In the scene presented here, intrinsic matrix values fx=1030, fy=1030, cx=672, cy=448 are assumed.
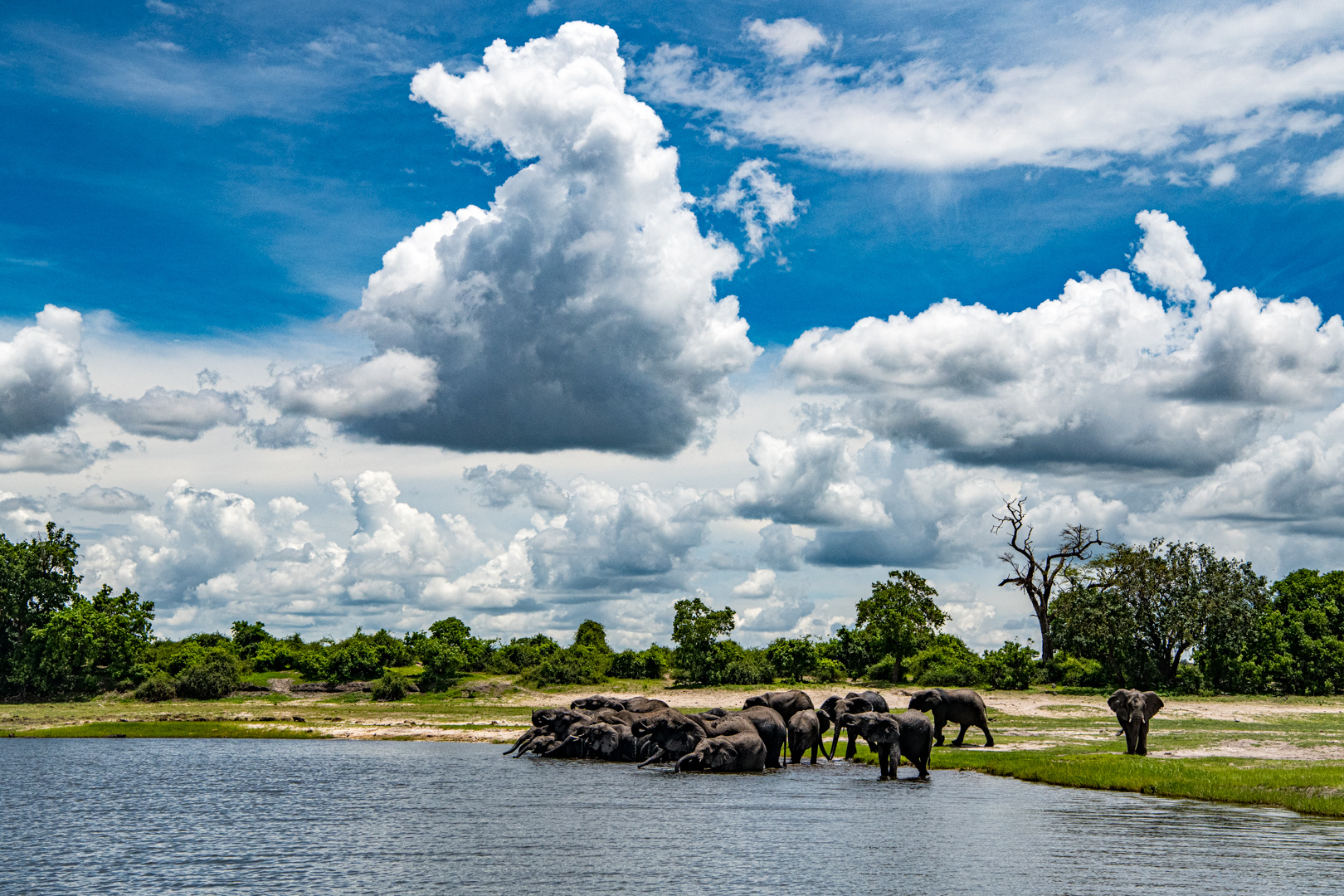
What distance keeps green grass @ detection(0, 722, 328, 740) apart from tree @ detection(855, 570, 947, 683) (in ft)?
151

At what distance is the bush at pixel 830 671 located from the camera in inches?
3287

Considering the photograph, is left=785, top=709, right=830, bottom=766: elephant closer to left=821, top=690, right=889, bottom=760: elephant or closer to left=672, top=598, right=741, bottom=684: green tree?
left=821, top=690, right=889, bottom=760: elephant

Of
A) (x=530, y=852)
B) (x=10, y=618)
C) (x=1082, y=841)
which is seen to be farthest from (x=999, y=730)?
(x=10, y=618)

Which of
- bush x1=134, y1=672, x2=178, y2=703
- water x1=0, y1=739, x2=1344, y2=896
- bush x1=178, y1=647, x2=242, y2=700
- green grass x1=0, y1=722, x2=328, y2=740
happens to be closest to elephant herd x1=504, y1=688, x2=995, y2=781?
water x1=0, y1=739, x2=1344, y2=896

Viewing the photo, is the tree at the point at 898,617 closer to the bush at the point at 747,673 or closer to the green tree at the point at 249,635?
the bush at the point at 747,673

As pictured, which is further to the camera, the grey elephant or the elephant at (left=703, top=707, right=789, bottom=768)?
the elephant at (left=703, top=707, right=789, bottom=768)

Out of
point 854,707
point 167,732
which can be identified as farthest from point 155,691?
point 854,707

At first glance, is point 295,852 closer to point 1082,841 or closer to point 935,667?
point 1082,841

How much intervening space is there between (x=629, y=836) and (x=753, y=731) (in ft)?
51.9

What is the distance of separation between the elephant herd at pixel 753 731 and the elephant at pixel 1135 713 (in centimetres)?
623

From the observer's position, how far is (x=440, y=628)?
309 feet

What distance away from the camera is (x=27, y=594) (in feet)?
266

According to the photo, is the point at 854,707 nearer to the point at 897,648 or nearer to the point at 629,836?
the point at 629,836

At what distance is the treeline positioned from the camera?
75.8 metres
